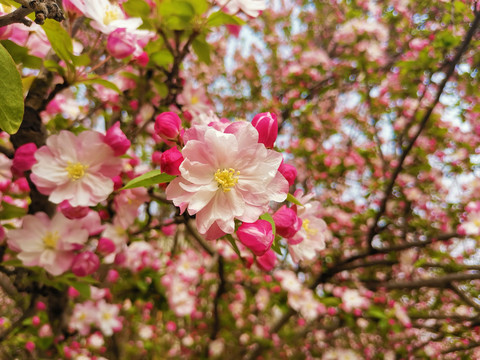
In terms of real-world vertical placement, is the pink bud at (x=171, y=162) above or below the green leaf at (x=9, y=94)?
below

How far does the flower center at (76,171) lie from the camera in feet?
2.55

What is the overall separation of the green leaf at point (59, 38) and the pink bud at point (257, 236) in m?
0.56

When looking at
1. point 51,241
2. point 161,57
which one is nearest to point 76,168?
point 51,241

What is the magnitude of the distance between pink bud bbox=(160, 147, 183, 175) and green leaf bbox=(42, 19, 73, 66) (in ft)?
1.27

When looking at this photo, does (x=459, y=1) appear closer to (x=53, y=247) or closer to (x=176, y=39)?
(x=176, y=39)

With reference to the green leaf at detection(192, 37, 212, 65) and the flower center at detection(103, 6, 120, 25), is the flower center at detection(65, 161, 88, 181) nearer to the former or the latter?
the flower center at detection(103, 6, 120, 25)

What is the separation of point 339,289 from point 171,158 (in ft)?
7.62

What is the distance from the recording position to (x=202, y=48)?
1.06 m

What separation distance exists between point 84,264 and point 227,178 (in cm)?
49

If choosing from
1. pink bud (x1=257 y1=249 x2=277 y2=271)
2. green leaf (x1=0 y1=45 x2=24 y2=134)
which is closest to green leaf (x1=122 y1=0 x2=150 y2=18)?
green leaf (x1=0 y1=45 x2=24 y2=134)

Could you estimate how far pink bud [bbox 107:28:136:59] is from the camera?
788 millimetres

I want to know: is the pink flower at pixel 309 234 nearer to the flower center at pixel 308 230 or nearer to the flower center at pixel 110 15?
the flower center at pixel 308 230

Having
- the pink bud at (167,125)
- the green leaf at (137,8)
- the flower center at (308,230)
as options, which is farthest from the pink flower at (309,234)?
the green leaf at (137,8)

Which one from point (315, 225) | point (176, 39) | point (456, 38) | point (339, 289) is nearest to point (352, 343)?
point (339, 289)
